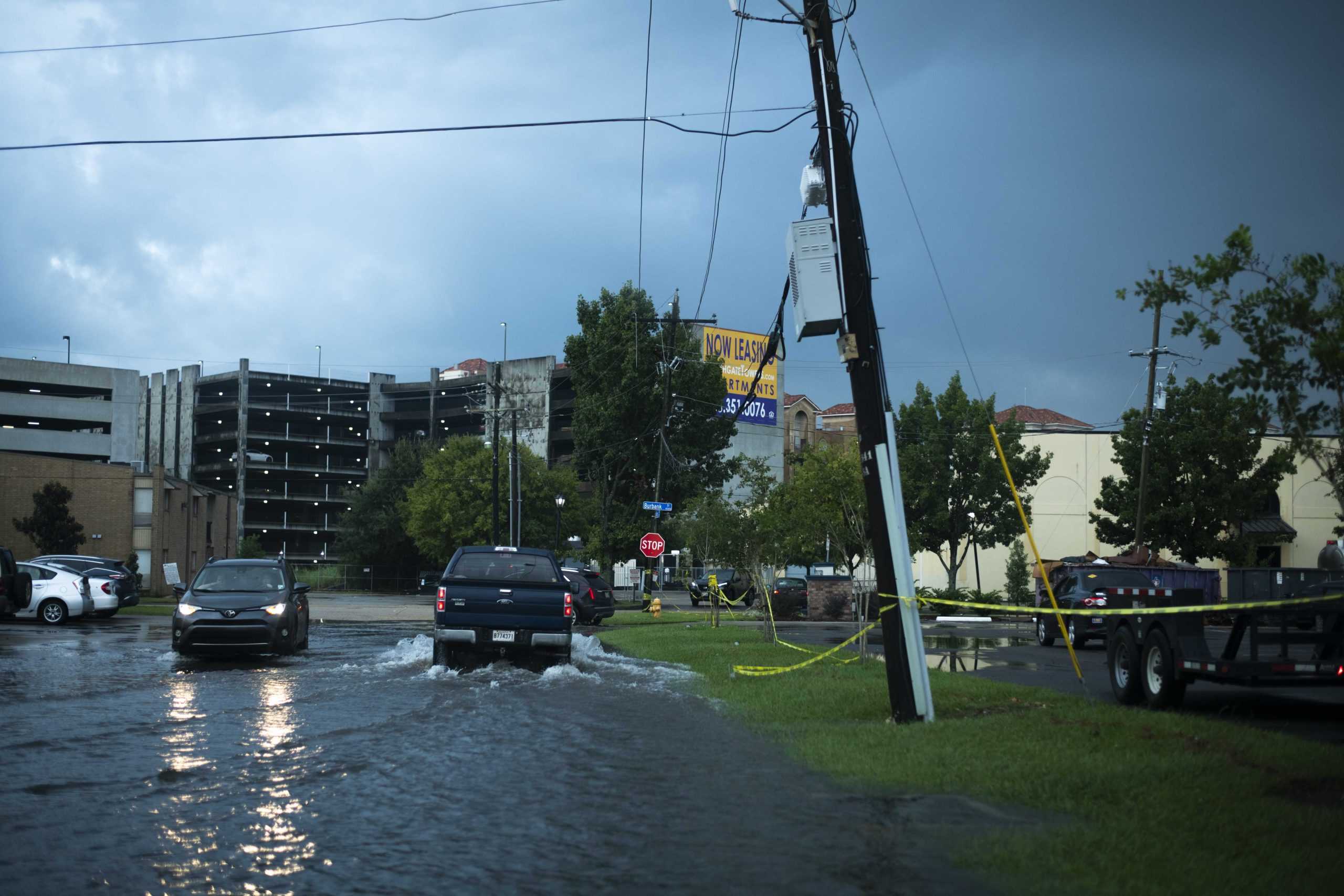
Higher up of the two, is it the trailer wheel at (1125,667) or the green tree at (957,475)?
the green tree at (957,475)

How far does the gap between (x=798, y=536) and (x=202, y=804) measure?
924 inches

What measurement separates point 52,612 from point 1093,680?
25498 millimetres

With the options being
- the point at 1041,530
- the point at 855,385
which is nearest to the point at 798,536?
the point at 855,385

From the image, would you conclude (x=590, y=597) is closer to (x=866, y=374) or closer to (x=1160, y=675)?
(x=1160, y=675)

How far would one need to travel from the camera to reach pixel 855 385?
452 inches

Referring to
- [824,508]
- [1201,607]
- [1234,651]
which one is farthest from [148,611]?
[1234,651]

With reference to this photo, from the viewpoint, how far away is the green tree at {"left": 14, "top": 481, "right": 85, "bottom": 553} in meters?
51.6

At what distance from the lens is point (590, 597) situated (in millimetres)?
35938

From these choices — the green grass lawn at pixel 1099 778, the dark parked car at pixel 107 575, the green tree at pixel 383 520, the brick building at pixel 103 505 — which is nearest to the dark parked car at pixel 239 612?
the green grass lawn at pixel 1099 778

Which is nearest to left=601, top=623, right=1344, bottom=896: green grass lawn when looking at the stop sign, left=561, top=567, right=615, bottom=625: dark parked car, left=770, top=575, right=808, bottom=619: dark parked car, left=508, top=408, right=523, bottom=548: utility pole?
left=561, top=567, right=615, bottom=625: dark parked car

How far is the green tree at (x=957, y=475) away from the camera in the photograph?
177 feet

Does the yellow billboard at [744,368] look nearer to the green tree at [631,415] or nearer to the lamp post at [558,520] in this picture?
the lamp post at [558,520]

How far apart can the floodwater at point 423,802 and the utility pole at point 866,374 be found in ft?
5.82

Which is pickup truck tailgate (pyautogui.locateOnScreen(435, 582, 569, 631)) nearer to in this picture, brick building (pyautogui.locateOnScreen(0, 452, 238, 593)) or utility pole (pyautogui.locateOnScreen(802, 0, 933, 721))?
utility pole (pyautogui.locateOnScreen(802, 0, 933, 721))
